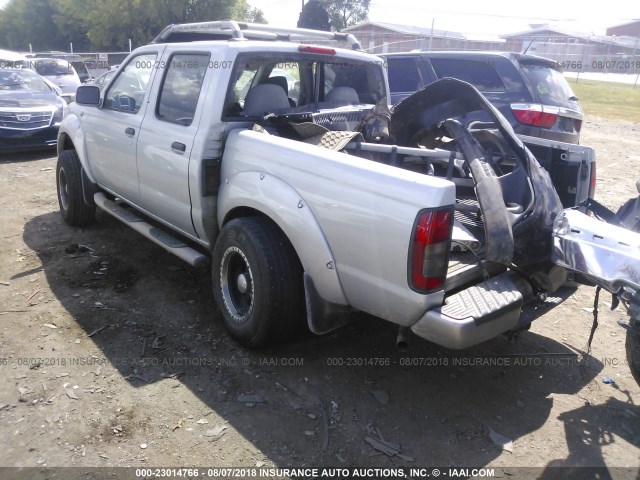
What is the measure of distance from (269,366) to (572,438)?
1873 mm

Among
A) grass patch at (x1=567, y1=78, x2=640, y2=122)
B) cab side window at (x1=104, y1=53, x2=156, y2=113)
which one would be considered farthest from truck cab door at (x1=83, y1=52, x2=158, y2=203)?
grass patch at (x1=567, y1=78, x2=640, y2=122)

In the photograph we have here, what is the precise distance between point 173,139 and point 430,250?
2.34 meters

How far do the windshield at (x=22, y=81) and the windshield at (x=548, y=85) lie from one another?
371 inches

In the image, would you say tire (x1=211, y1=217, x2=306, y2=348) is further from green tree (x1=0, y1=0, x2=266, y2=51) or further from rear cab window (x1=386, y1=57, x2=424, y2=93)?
green tree (x1=0, y1=0, x2=266, y2=51)

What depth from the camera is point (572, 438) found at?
301 cm

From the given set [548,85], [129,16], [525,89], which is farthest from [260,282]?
[129,16]

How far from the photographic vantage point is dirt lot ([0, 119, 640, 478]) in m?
2.85

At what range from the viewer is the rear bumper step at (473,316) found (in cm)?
269

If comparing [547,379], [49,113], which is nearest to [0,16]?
[49,113]

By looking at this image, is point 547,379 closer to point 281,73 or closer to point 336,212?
point 336,212

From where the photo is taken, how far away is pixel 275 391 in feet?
10.9

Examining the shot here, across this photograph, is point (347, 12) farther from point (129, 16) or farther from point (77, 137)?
point (77, 137)

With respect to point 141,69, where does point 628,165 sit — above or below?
below

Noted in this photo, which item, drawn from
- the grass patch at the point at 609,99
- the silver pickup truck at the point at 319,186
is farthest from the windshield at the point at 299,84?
the grass patch at the point at 609,99
